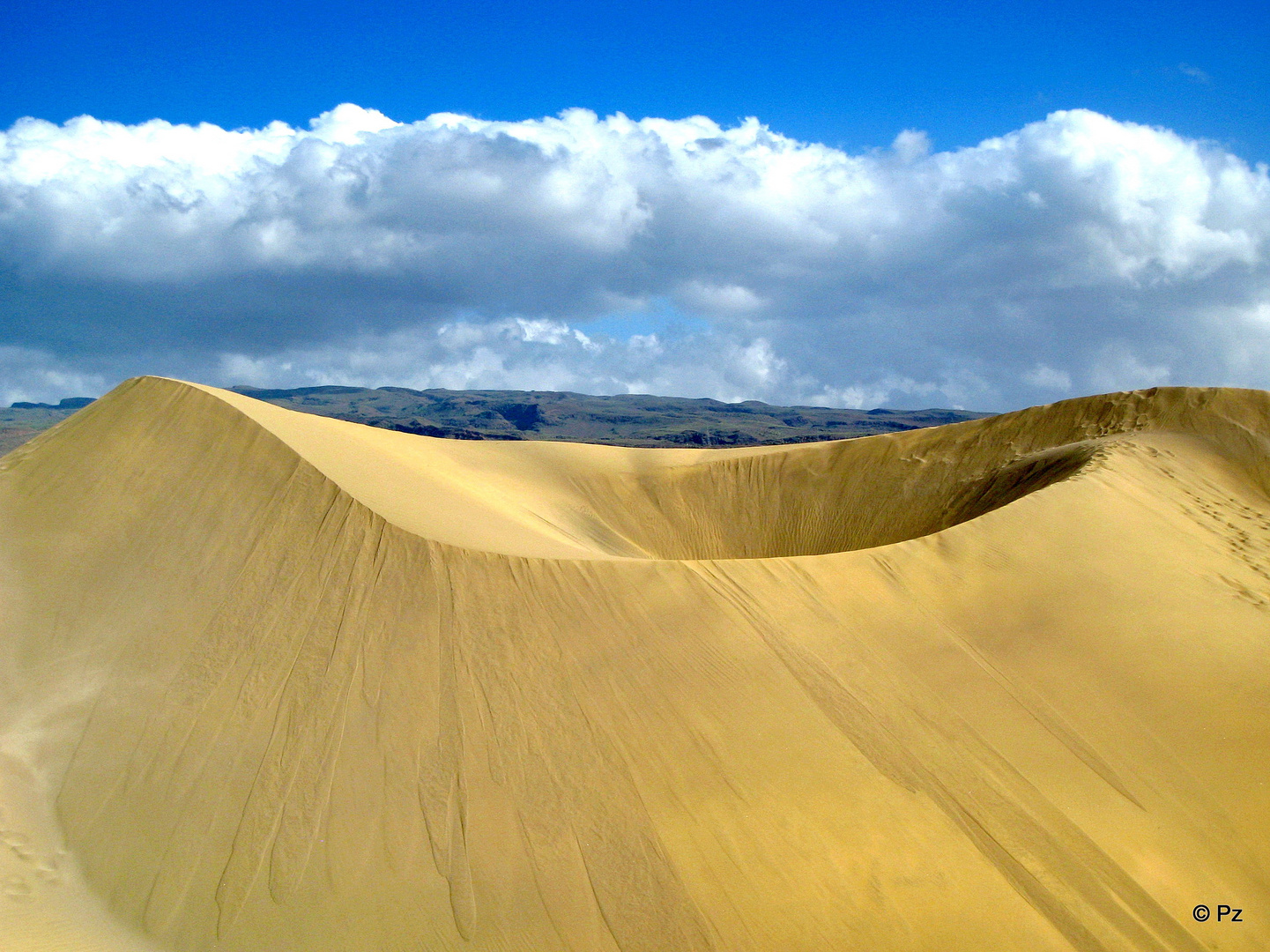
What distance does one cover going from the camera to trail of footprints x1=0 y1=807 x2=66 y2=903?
8461 millimetres

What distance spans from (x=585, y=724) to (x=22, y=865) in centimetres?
607

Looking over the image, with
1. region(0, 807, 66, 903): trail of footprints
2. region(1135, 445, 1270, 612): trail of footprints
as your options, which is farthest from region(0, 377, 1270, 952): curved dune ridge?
region(1135, 445, 1270, 612): trail of footprints

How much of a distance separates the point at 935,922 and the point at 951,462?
15.7 metres

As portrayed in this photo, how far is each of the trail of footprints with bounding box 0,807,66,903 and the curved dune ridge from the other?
26mm

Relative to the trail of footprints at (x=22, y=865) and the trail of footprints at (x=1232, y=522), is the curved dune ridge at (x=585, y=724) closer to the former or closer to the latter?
the trail of footprints at (x=22, y=865)

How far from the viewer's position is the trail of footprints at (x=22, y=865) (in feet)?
27.8

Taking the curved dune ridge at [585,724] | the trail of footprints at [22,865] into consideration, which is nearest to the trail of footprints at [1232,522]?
the curved dune ridge at [585,724]

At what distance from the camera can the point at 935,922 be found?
25.0 ft

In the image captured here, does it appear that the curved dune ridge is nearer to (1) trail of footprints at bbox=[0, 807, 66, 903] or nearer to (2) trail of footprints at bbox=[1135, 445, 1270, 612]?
(1) trail of footprints at bbox=[0, 807, 66, 903]

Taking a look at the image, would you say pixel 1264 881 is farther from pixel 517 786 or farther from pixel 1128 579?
pixel 517 786

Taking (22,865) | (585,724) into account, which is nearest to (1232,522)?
(585,724)

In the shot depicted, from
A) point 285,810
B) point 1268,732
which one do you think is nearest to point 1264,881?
point 1268,732

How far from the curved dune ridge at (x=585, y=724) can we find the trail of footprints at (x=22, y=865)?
0.09 feet

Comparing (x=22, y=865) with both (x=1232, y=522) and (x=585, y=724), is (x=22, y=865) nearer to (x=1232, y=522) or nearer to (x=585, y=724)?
(x=585, y=724)
